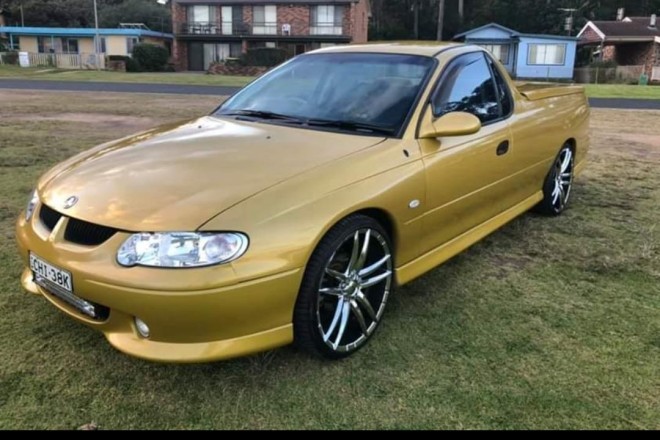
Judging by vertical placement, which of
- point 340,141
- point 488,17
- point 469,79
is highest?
point 488,17

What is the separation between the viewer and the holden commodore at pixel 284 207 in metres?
2.42

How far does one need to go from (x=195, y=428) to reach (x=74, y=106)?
1317 centimetres

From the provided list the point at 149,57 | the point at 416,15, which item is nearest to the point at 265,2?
the point at 149,57

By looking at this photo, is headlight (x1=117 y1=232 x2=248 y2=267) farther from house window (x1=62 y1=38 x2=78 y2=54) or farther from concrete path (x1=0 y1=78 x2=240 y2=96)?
house window (x1=62 y1=38 x2=78 y2=54)

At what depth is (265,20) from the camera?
45.6m

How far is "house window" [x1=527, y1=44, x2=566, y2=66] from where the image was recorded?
4231 cm

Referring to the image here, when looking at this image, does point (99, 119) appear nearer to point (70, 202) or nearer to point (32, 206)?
point (32, 206)

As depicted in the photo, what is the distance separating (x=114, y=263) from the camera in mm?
2420

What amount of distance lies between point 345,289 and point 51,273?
1.38 meters

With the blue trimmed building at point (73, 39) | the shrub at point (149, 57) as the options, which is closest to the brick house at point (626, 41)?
the shrub at point (149, 57)

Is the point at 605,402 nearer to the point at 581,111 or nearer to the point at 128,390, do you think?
the point at 128,390

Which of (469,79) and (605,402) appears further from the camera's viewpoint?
(469,79)

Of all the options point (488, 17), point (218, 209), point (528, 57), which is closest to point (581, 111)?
point (218, 209)

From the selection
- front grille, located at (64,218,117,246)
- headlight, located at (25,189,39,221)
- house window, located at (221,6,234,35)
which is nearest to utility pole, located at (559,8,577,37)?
house window, located at (221,6,234,35)
